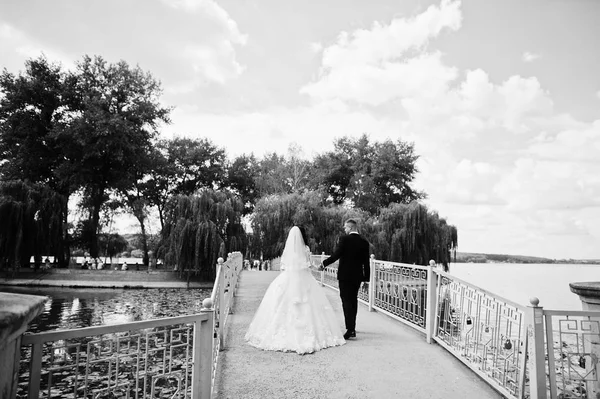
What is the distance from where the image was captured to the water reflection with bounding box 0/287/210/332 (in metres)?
14.9

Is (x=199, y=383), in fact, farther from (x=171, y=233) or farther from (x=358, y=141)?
(x=358, y=141)

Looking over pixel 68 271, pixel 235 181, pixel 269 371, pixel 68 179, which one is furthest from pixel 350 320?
pixel 235 181

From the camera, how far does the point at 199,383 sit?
3373 millimetres

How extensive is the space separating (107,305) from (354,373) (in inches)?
693

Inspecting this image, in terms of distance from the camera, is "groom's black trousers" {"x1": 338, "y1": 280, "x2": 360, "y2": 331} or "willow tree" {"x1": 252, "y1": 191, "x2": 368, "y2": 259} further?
"willow tree" {"x1": 252, "y1": 191, "x2": 368, "y2": 259}

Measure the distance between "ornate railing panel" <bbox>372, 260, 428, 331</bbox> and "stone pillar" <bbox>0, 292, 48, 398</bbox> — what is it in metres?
5.88

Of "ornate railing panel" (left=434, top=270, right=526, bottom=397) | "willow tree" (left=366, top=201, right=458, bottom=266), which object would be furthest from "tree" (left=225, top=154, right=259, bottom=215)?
"ornate railing panel" (left=434, top=270, right=526, bottom=397)

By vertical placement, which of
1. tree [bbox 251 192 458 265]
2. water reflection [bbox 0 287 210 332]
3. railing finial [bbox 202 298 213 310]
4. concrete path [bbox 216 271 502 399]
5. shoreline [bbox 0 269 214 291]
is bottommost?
water reflection [bbox 0 287 210 332]

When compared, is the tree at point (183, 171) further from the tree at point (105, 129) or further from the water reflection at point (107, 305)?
the water reflection at point (107, 305)

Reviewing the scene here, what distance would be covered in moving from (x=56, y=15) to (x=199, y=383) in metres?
15.8

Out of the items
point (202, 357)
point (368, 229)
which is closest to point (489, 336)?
point (202, 357)

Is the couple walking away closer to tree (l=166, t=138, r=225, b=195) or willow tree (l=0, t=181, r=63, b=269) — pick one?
willow tree (l=0, t=181, r=63, b=269)

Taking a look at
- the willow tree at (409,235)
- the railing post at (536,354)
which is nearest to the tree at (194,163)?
the willow tree at (409,235)

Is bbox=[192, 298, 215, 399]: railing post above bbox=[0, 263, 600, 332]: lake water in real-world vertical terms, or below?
above
